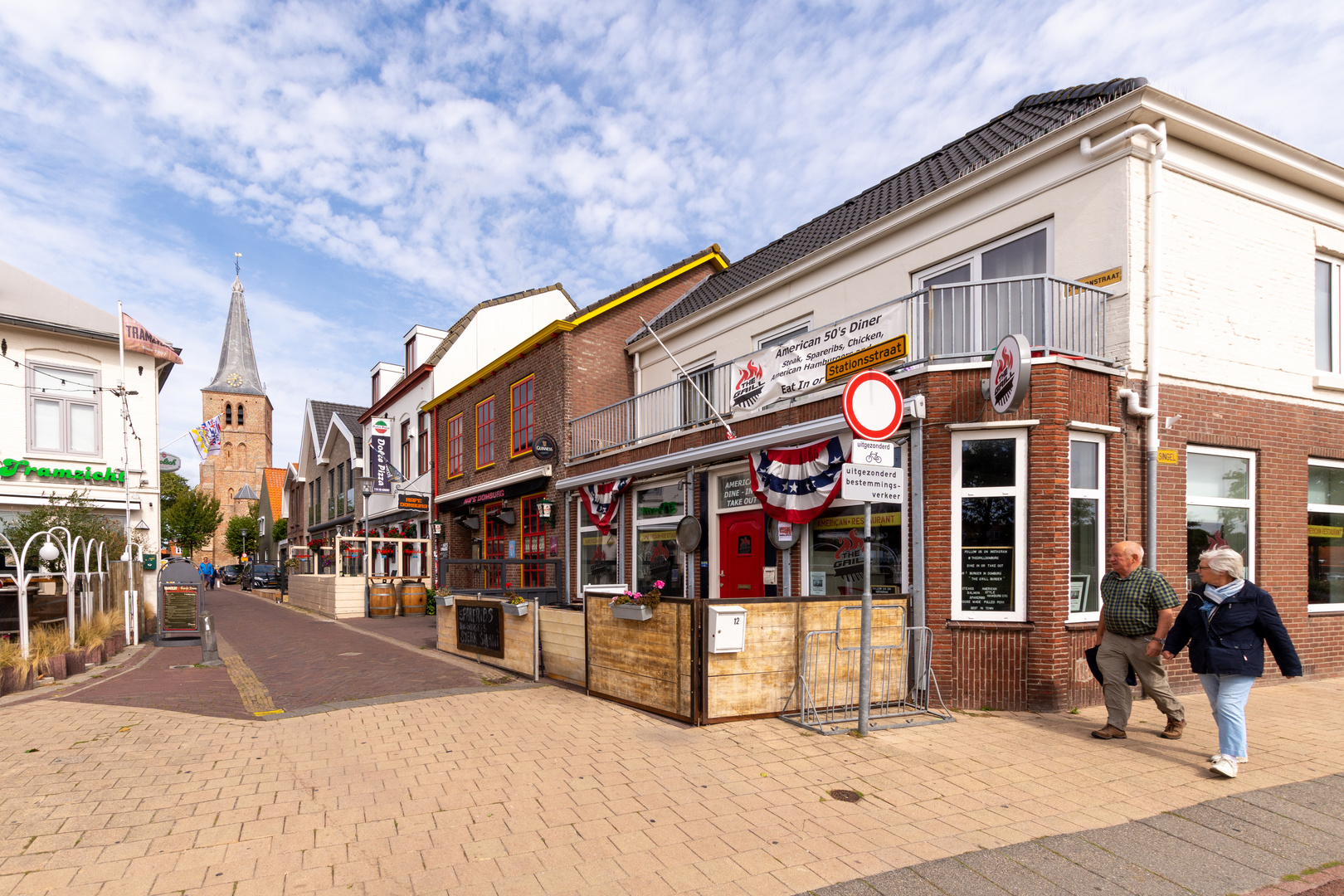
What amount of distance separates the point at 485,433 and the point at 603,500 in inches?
271

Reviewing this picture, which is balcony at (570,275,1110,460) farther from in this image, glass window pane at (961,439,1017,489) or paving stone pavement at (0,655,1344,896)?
paving stone pavement at (0,655,1344,896)

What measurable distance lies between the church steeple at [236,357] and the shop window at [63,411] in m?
67.1

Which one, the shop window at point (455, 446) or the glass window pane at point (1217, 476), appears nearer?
the glass window pane at point (1217, 476)

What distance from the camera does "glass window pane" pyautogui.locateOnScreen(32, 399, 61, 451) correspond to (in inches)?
709

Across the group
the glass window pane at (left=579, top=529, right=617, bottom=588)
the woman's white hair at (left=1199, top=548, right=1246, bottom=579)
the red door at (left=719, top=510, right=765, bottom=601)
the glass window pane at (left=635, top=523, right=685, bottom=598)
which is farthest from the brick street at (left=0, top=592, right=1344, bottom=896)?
the glass window pane at (left=579, top=529, right=617, bottom=588)

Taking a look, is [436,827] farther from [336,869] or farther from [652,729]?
[652,729]

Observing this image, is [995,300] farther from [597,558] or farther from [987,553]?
[597,558]

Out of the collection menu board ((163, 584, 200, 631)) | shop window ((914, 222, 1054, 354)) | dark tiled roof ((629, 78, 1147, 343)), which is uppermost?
dark tiled roof ((629, 78, 1147, 343))

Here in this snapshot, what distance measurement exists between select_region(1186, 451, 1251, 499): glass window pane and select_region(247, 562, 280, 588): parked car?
37480mm

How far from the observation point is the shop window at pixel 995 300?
8156mm

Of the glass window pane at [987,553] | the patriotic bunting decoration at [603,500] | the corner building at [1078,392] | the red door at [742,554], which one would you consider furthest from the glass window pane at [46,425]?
the glass window pane at [987,553]

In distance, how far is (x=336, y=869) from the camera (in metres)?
3.87

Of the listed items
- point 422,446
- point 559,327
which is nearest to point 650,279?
point 559,327

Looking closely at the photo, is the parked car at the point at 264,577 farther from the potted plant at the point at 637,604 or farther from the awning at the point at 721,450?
the potted plant at the point at 637,604
